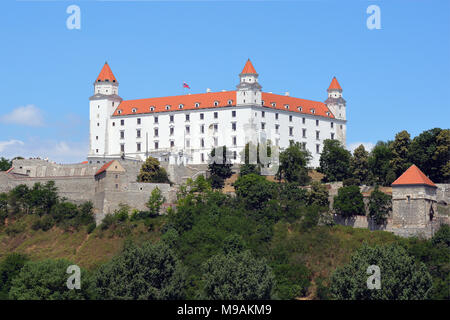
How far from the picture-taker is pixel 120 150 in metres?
106

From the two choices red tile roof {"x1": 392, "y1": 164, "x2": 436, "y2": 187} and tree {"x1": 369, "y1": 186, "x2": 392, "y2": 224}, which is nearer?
red tile roof {"x1": 392, "y1": 164, "x2": 436, "y2": 187}

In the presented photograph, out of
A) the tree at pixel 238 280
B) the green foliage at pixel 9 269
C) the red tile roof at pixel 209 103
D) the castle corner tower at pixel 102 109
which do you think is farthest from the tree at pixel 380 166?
the green foliage at pixel 9 269

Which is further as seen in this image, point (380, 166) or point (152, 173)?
point (380, 166)

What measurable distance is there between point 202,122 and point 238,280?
1638 inches

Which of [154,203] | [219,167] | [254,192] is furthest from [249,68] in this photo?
[154,203]

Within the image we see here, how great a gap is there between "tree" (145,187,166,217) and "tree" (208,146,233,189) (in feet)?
27.8

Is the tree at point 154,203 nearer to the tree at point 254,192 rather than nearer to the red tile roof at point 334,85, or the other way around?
the tree at point 254,192

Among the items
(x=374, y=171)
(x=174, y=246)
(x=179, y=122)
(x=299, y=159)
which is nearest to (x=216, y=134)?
(x=179, y=122)

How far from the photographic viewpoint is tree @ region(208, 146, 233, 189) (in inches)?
3661

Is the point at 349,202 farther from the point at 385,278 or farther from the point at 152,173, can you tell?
the point at 152,173

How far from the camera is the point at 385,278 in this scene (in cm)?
6444

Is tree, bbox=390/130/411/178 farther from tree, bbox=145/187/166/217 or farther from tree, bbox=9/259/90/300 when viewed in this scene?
tree, bbox=9/259/90/300

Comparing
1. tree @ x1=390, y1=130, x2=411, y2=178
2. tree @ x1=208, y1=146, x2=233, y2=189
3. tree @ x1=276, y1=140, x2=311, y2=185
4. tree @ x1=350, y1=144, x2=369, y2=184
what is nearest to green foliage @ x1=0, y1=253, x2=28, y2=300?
tree @ x1=208, y1=146, x2=233, y2=189
